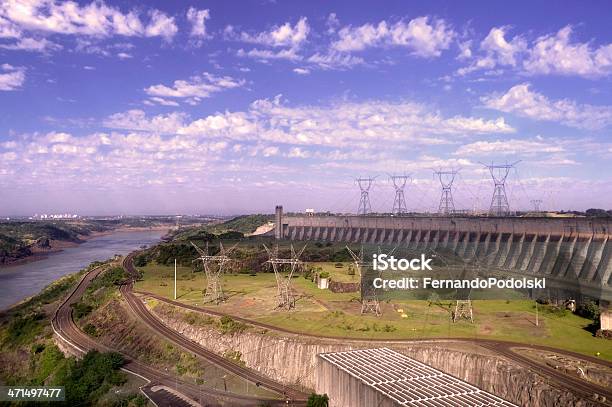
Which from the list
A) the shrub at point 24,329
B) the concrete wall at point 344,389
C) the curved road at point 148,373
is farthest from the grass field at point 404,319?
the shrub at point 24,329

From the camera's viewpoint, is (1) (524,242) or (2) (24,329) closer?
(2) (24,329)

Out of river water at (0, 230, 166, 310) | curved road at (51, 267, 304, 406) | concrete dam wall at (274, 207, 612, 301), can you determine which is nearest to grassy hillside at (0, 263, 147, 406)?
curved road at (51, 267, 304, 406)

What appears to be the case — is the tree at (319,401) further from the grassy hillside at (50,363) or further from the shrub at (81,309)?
the shrub at (81,309)

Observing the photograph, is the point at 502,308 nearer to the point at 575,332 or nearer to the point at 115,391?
the point at 575,332

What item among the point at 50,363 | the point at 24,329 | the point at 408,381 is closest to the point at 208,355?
the point at 50,363

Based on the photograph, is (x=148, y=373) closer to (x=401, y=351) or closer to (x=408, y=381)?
(x=401, y=351)

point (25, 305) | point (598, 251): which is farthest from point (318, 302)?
point (25, 305)
